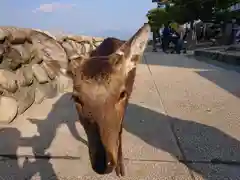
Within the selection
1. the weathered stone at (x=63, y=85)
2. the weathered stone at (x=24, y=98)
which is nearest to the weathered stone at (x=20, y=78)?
the weathered stone at (x=24, y=98)

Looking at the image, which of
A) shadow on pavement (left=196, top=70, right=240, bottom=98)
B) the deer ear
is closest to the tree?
shadow on pavement (left=196, top=70, right=240, bottom=98)

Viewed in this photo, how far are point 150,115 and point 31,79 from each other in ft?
8.78

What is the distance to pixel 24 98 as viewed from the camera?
19.9 ft

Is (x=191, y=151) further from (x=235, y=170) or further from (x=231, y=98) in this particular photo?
(x=231, y=98)

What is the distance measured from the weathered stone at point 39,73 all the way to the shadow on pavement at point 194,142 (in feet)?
7.51

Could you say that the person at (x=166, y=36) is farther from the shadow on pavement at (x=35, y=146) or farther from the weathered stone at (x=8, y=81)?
the weathered stone at (x=8, y=81)

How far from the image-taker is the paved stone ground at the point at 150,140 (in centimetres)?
355

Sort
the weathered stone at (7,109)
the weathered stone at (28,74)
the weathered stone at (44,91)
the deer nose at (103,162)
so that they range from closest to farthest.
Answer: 1. the deer nose at (103,162)
2. the weathered stone at (7,109)
3. the weathered stone at (28,74)
4. the weathered stone at (44,91)

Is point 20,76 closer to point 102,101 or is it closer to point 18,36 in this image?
point 18,36

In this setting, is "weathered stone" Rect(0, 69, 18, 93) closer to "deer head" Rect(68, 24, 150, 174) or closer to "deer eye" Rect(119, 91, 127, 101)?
"deer head" Rect(68, 24, 150, 174)

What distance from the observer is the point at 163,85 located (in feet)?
27.2

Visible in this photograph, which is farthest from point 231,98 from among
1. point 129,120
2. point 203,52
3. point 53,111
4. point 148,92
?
point 203,52

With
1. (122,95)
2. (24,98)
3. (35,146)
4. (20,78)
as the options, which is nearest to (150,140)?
(35,146)

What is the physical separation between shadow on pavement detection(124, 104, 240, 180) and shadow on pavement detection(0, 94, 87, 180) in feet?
3.29
